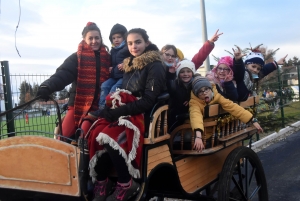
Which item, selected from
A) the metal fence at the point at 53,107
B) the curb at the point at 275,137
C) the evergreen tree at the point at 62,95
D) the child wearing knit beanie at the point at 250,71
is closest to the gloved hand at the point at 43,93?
the metal fence at the point at 53,107

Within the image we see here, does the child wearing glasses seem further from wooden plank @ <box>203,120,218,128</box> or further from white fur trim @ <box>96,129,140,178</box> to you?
white fur trim @ <box>96,129,140,178</box>

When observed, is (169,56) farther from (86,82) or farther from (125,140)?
(125,140)

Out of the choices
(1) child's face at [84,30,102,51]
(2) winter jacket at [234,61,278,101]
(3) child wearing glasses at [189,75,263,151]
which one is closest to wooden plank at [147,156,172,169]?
(3) child wearing glasses at [189,75,263,151]

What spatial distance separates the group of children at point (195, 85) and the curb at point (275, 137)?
446 centimetres

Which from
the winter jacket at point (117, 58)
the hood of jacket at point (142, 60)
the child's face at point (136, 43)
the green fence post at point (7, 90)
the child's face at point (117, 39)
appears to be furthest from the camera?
the green fence post at point (7, 90)

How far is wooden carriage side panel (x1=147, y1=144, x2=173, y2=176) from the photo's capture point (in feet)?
8.61

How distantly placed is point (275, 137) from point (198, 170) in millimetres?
6486

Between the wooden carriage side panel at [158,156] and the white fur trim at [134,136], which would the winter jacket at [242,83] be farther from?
the white fur trim at [134,136]

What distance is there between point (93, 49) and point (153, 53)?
86cm

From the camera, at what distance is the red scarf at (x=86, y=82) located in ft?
11.4

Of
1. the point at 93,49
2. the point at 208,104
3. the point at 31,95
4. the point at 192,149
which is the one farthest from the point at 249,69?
the point at 31,95

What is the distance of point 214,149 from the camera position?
321 centimetres

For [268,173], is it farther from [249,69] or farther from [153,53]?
[153,53]

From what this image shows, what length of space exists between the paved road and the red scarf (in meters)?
2.70
